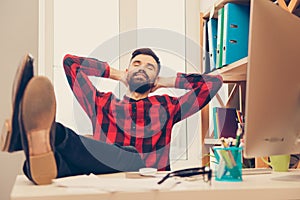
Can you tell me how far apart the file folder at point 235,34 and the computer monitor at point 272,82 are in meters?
0.91

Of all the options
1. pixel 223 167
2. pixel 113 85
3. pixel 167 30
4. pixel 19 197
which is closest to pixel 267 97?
pixel 223 167

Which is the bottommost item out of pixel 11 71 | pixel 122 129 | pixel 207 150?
pixel 207 150

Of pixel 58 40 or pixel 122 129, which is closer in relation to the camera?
pixel 122 129

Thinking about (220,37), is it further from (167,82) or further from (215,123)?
(215,123)

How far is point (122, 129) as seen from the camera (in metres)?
2.03

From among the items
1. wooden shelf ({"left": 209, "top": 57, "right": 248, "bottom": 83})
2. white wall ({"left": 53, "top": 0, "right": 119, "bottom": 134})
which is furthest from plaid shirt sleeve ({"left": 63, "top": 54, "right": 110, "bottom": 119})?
wooden shelf ({"left": 209, "top": 57, "right": 248, "bottom": 83})

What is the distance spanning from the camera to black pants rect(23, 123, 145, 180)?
3.24 ft

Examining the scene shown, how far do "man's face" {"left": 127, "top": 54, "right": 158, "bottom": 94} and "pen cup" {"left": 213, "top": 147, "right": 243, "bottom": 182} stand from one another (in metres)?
1.05

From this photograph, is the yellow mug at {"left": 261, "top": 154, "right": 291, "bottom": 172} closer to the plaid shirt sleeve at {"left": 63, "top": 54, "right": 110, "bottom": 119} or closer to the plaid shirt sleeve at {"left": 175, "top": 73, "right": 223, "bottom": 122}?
the plaid shirt sleeve at {"left": 175, "top": 73, "right": 223, "bottom": 122}

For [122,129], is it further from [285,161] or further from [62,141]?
[62,141]

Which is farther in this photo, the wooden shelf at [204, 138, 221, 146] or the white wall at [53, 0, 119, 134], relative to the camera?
the white wall at [53, 0, 119, 134]

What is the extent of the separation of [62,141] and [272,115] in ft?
1.63

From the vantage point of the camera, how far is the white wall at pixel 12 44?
2414 millimetres

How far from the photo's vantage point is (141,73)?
6.78ft
